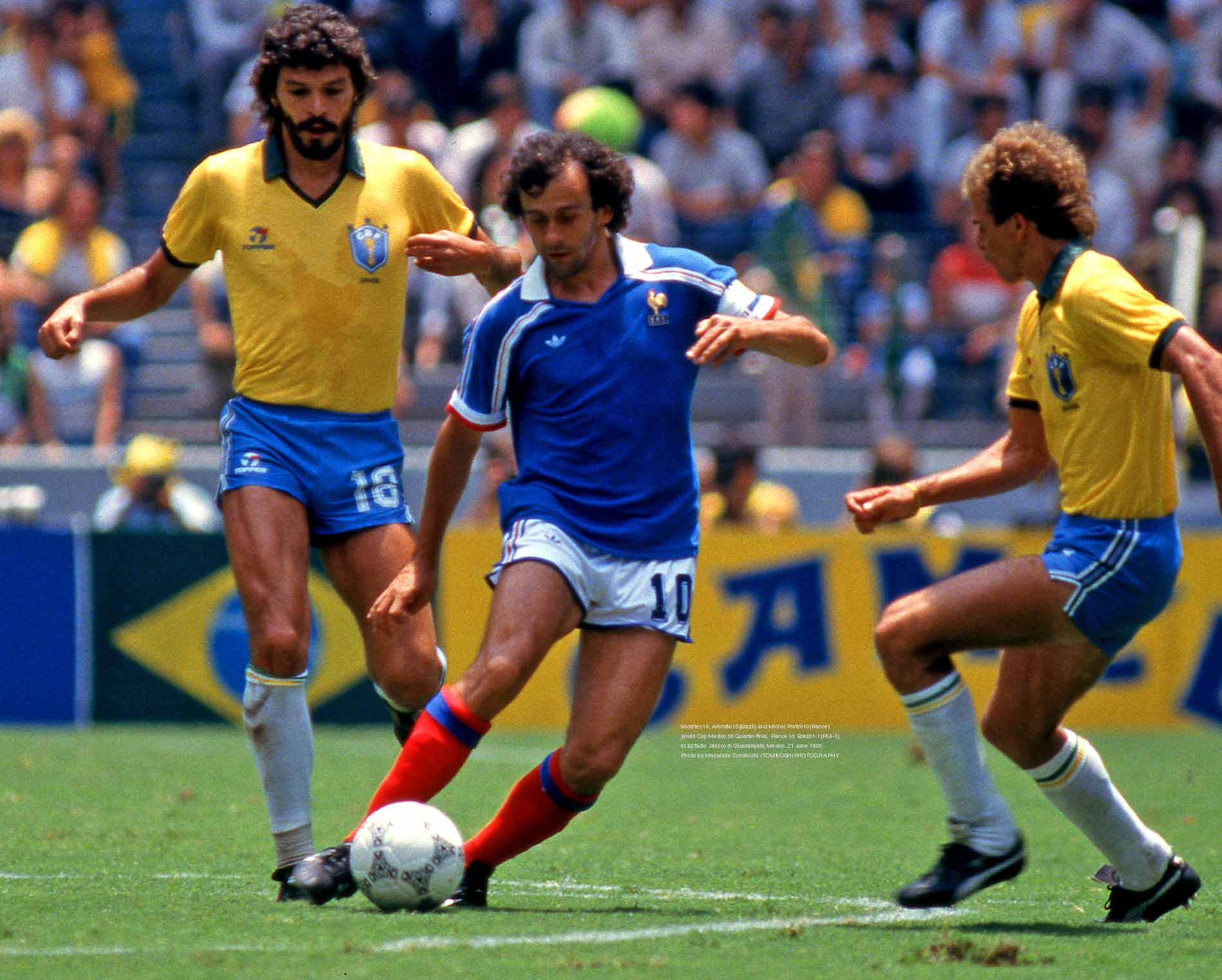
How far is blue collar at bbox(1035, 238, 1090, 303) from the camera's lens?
5297 millimetres

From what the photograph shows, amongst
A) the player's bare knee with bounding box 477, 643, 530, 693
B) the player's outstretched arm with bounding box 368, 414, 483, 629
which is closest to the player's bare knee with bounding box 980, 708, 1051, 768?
the player's bare knee with bounding box 477, 643, 530, 693

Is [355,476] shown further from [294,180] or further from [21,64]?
[21,64]

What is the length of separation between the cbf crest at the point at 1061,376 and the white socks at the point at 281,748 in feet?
7.94

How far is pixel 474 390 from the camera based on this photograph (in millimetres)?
5578

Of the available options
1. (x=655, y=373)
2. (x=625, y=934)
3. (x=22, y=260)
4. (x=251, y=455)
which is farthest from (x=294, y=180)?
(x=22, y=260)

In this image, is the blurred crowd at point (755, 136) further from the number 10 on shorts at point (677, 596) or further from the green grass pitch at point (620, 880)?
the number 10 on shorts at point (677, 596)

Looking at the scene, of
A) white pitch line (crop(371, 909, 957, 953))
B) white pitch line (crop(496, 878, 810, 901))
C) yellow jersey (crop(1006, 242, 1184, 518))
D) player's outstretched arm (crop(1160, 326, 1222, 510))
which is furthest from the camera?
white pitch line (crop(496, 878, 810, 901))

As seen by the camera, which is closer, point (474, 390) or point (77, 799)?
point (474, 390)

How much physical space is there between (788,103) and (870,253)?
2.08 metres

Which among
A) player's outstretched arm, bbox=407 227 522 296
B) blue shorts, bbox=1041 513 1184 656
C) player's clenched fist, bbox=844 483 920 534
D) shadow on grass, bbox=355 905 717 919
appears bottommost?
shadow on grass, bbox=355 905 717 919

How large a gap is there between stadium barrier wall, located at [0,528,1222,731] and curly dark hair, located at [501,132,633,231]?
258 inches

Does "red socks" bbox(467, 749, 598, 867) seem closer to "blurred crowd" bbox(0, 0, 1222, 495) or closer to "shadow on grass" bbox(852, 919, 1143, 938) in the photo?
"shadow on grass" bbox(852, 919, 1143, 938)

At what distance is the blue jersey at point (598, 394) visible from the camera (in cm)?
559

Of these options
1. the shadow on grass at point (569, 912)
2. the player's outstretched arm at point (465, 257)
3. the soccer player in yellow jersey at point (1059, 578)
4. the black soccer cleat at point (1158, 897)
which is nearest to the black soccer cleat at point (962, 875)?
the soccer player in yellow jersey at point (1059, 578)
